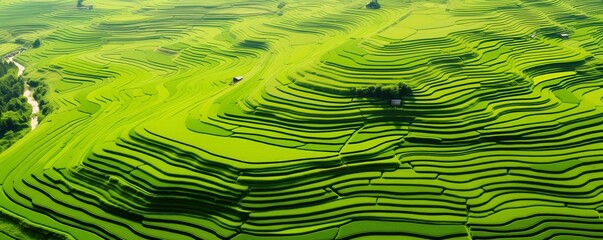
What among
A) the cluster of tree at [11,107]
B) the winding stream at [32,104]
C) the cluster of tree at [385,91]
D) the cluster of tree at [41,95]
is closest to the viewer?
the cluster of tree at [385,91]

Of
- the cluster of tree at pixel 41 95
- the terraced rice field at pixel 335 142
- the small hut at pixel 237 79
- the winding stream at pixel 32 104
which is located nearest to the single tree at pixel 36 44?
the winding stream at pixel 32 104

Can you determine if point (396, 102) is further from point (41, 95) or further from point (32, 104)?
point (32, 104)

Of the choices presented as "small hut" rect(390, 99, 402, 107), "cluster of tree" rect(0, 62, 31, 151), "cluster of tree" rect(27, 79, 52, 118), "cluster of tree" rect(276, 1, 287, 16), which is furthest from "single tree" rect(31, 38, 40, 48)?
"small hut" rect(390, 99, 402, 107)

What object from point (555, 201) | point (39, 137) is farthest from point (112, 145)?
point (555, 201)

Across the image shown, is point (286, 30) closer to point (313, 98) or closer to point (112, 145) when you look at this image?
point (313, 98)

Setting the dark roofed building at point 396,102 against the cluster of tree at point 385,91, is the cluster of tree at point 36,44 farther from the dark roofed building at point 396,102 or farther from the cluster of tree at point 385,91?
the dark roofed building at point 396,102
